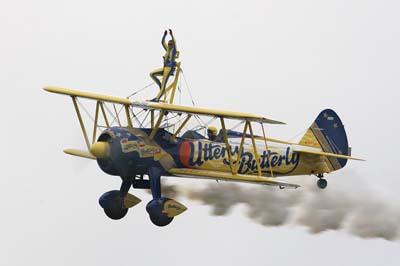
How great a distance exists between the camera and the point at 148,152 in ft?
148

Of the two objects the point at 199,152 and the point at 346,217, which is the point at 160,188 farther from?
the point at 346,217

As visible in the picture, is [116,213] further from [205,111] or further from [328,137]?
[328,137]

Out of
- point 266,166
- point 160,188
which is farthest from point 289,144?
point 160,188

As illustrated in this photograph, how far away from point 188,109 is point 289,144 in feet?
12.5

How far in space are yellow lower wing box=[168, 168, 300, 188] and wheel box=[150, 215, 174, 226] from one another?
1315 mm

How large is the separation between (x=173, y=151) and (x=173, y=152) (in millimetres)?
39

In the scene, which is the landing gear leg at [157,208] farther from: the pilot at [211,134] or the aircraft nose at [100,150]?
the pilot at [211,134]

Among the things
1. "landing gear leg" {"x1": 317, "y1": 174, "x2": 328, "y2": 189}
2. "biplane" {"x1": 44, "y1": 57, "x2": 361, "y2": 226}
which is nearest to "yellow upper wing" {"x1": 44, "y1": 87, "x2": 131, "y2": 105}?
"biplane" {"x1": 44, "y1": 57, "x2": 361, "y2": 226}

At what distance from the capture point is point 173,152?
45.4 metres

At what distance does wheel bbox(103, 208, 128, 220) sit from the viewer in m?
45.9

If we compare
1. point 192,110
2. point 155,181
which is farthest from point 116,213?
point 192,110

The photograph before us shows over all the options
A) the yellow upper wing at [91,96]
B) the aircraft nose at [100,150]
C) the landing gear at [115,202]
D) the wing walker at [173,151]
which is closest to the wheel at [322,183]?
the wing walker at [173,151]

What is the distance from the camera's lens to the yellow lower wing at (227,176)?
44.2 m

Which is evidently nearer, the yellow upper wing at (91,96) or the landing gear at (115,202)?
the yellow upper wing at (91,96)
